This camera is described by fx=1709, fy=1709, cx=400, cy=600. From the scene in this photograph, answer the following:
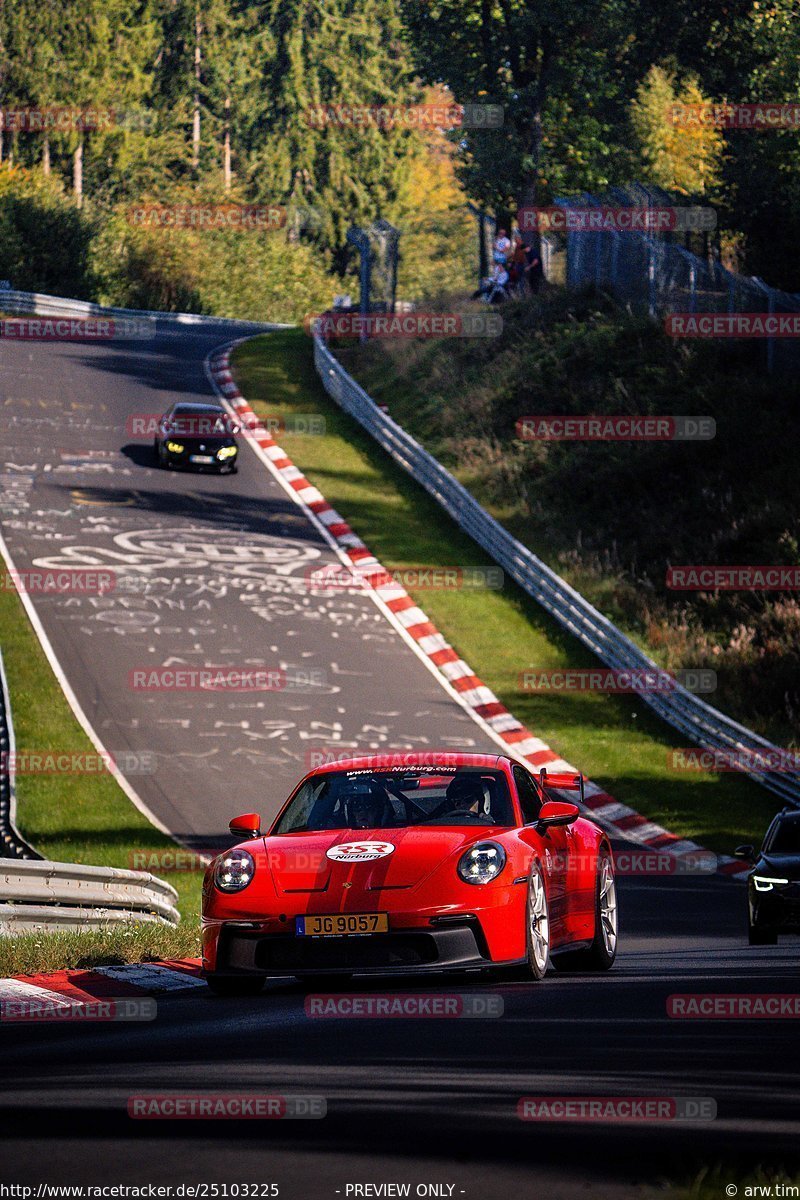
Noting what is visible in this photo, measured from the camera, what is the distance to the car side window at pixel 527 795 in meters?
10.4

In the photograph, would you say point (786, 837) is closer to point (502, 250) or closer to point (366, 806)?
point (366, 806)

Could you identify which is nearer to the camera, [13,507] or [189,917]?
[189,917]

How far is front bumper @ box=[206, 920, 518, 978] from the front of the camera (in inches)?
351

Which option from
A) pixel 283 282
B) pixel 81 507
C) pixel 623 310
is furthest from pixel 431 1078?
pixel 283 282

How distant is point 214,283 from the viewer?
91688mm

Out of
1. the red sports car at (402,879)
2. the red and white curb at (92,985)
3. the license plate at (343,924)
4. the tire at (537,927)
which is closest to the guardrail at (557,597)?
the red sports car at (402,879)

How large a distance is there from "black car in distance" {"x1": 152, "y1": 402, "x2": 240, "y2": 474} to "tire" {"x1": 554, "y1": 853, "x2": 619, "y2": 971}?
89.0 feet

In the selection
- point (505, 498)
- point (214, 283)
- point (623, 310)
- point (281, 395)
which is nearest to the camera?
point (505, 498)

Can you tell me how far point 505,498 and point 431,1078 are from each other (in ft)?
100

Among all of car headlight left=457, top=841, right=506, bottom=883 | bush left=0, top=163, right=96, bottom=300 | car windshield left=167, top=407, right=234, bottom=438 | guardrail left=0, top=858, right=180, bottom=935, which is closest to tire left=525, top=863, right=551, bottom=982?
car headlight left=457, top=841, right=506, bottom=883

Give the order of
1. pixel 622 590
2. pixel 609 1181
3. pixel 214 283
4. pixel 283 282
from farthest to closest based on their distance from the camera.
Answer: pixel 283 282 < pixel 214 283 < pixel 622 590 < pixel 609 1181

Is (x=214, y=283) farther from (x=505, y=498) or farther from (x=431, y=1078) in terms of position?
(x=431, y=1078)

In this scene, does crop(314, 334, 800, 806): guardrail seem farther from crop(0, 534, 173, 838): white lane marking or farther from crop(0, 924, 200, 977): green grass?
crop(0, 924, 200, 977): green grass

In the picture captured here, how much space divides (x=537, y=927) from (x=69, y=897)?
13.8ft
